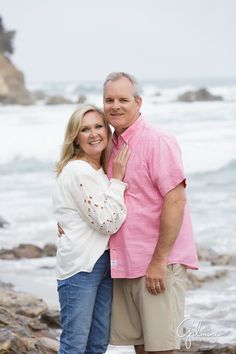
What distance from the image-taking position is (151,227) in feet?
12.5

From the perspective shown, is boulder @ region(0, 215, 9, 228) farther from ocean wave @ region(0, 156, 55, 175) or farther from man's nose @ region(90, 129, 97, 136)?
man's nose @ region(90, 129, 97, 136)

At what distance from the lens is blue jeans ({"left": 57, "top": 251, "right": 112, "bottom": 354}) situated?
3.85 metres

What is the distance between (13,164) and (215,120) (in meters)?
11.0

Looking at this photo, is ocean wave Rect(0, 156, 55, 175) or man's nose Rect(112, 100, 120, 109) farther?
ocean wave Rect(0, 156, 55, 175)

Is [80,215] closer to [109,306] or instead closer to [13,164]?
[109,306]

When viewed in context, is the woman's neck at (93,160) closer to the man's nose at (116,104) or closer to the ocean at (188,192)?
the man's nose at (116,104)

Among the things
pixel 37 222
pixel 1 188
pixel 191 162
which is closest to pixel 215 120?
pixel 191 162

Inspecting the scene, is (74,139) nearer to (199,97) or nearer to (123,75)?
(123,75)

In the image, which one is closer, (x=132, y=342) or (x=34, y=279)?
(x=132, y=342)

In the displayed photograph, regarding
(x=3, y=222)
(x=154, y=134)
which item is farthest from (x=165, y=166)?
(x=3, y=222)

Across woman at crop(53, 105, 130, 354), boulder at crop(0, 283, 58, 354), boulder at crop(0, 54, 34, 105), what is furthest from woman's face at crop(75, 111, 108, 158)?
boulder at crop(0, 54, 34, 105)

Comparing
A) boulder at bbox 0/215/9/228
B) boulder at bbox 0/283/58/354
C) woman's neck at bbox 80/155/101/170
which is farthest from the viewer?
boulder at bbox 0/215/9/228

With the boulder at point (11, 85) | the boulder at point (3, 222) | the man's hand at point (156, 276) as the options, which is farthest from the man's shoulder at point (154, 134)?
the boulder at point (11, 85)

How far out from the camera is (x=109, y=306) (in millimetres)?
3984
